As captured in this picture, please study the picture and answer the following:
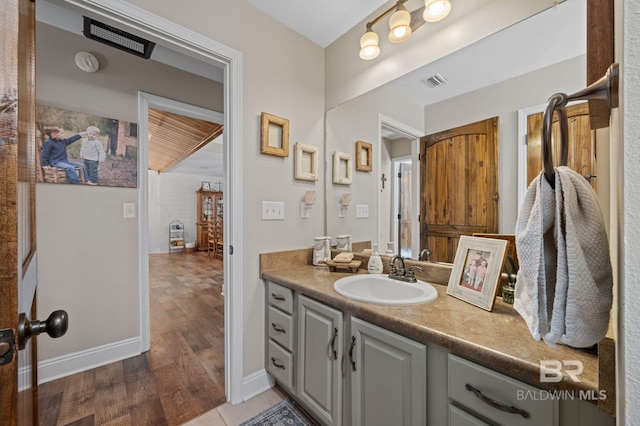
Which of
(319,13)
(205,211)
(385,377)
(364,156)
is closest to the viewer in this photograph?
(385,377)

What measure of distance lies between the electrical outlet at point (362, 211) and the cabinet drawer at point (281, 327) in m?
0.85

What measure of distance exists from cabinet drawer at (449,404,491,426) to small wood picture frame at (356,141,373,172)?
53.8 inches

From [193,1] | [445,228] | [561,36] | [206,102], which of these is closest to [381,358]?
[445,228]

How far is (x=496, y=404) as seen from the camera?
0.72m

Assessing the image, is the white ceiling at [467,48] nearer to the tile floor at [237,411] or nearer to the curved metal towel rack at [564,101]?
the curved metal towel rack at [564,101]

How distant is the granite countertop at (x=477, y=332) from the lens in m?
0.67

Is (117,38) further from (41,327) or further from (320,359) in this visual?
(320,359)

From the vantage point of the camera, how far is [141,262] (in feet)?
7.08

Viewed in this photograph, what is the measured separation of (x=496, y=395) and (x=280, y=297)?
112cm

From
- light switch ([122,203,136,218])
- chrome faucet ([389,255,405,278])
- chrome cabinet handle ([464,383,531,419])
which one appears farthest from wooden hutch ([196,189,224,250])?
chrome cabinet handle ([464,383,531,419])

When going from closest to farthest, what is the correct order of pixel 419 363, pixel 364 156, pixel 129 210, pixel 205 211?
pixel 419 363, pixel 364 156, pixel 129 210, pixel 205 211

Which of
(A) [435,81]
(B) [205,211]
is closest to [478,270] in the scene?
(A) [435,81]

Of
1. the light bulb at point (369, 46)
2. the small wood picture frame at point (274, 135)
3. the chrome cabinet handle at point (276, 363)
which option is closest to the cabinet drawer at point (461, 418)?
the chrome cabinet handle at point (276, 363)

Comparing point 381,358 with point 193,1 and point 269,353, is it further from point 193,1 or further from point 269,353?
point 193,1
